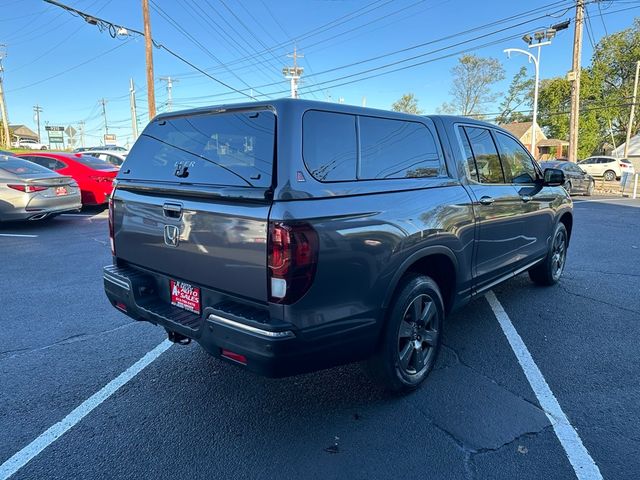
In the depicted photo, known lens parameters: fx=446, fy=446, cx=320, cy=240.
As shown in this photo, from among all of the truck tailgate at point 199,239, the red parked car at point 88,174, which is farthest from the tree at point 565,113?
the truck tailgate at point 199,239

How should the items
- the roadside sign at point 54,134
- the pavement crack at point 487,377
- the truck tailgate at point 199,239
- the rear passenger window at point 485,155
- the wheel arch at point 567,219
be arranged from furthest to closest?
the roadside sign at point 54,134 → the wheel arch at point 567,219 → the rear passenger window at point 485,155 → the pavement crack at point 487,377 → the truck tailgate at point 199,239

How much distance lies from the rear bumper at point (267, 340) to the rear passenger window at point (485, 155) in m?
2.04

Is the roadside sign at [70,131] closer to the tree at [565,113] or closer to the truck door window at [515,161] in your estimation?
the truck door window at [515,161]

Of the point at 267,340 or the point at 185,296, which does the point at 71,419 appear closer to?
the point at 185,296

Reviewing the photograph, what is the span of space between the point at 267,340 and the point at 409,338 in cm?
123

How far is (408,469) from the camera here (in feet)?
7.85

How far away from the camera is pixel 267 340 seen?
224 centimetres

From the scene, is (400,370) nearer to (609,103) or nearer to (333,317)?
(333,317)

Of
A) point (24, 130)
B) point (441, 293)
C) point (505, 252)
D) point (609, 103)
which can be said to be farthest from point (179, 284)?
point (24, 130)

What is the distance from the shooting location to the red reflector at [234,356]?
7.73 feet

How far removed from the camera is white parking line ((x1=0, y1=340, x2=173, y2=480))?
94.7 inches

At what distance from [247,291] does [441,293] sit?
5.94 ft

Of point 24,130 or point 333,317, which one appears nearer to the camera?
point 333,317

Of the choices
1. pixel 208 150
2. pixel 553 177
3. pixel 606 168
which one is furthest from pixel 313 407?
pixel 606 168
